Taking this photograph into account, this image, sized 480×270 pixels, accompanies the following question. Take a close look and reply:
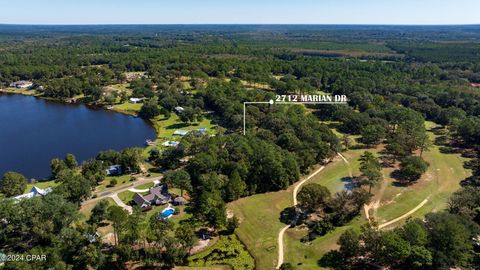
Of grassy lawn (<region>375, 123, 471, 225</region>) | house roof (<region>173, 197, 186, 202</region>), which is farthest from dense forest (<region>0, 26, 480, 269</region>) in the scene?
grassy lawn (<region>375, 123, 471, 225</region>)

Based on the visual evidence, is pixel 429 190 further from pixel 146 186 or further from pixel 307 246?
pixel 146 186

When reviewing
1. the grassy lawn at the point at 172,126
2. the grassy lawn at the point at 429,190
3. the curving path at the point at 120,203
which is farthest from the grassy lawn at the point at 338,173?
the grassy lawn at the point at 172,126

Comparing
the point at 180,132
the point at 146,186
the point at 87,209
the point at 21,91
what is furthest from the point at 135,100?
the point at 87,209

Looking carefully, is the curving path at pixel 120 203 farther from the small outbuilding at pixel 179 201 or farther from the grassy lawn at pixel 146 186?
the small outbuilding at pixel 179 201

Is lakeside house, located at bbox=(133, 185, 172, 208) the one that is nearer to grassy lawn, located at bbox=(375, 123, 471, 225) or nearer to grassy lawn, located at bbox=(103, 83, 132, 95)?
grassy lawn, located at bbox=(375, 123, 471, 225)

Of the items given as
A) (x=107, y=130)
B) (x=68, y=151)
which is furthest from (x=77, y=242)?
(x=107, y=130)

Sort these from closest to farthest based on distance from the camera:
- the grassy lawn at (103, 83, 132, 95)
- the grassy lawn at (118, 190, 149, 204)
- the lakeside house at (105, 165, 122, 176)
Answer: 1. the grassy lawn at (118, 190, 149, 204)
2. the lakeside house at (105, 165, 122, 176)
3. the grassy lawn at (103, 83, 132, 95)

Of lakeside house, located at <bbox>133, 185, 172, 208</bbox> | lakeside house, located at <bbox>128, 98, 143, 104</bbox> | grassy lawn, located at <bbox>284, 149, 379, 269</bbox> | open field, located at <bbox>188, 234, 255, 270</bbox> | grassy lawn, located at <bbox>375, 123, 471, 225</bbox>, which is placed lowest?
open field, located at <bbox>188, 234, 255, 270</bbox>
